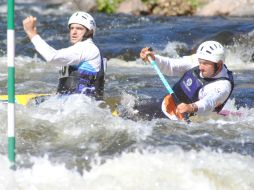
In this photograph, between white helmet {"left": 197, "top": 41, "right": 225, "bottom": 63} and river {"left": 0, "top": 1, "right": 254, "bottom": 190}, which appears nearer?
river {"left": 0, "top": 1, "right": 254, "bottom": 190}

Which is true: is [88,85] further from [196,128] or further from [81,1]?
[81,1]

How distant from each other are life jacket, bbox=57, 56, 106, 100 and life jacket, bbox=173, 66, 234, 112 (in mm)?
881

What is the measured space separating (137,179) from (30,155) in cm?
110

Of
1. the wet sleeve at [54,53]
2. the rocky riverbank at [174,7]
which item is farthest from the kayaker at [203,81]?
the rocky riverbank at [174,7]

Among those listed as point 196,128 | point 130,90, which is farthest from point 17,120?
point 130,90

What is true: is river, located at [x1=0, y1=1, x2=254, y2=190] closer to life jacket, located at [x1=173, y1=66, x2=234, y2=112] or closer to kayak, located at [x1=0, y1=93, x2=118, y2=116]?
kayak, located at [x1=0, y1=93, x2=118, y2=116]

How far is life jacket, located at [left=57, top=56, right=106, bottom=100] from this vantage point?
7.94 m

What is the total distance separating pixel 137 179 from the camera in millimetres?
5934

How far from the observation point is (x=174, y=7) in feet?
72.7

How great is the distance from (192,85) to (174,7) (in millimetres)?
14441

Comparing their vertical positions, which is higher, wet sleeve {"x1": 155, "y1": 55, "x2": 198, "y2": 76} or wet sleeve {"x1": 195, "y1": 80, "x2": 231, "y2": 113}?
wet sleeve {"x1": 155, "y1": 55, "x2": 198, "y2": 76}

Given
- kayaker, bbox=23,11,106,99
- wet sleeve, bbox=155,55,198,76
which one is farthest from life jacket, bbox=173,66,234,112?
kayaker, bbox=23,11,106,99

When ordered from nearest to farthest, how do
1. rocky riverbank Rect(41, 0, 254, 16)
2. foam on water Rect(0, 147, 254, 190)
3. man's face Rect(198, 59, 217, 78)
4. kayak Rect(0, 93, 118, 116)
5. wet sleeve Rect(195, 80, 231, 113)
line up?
foam on water Rect(0, 147, 254, 190), wet sleeve Rect(195, 80, 231, 113), man's face Rect(198, 59, 217, 78), kayak Rect(0, 93, 118, 116), rocky riverbank Rect(41, 0, 254, 16)

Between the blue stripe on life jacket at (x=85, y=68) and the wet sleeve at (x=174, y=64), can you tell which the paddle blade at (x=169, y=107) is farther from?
the blue stripe on life jacket at (x=85, y=68)
